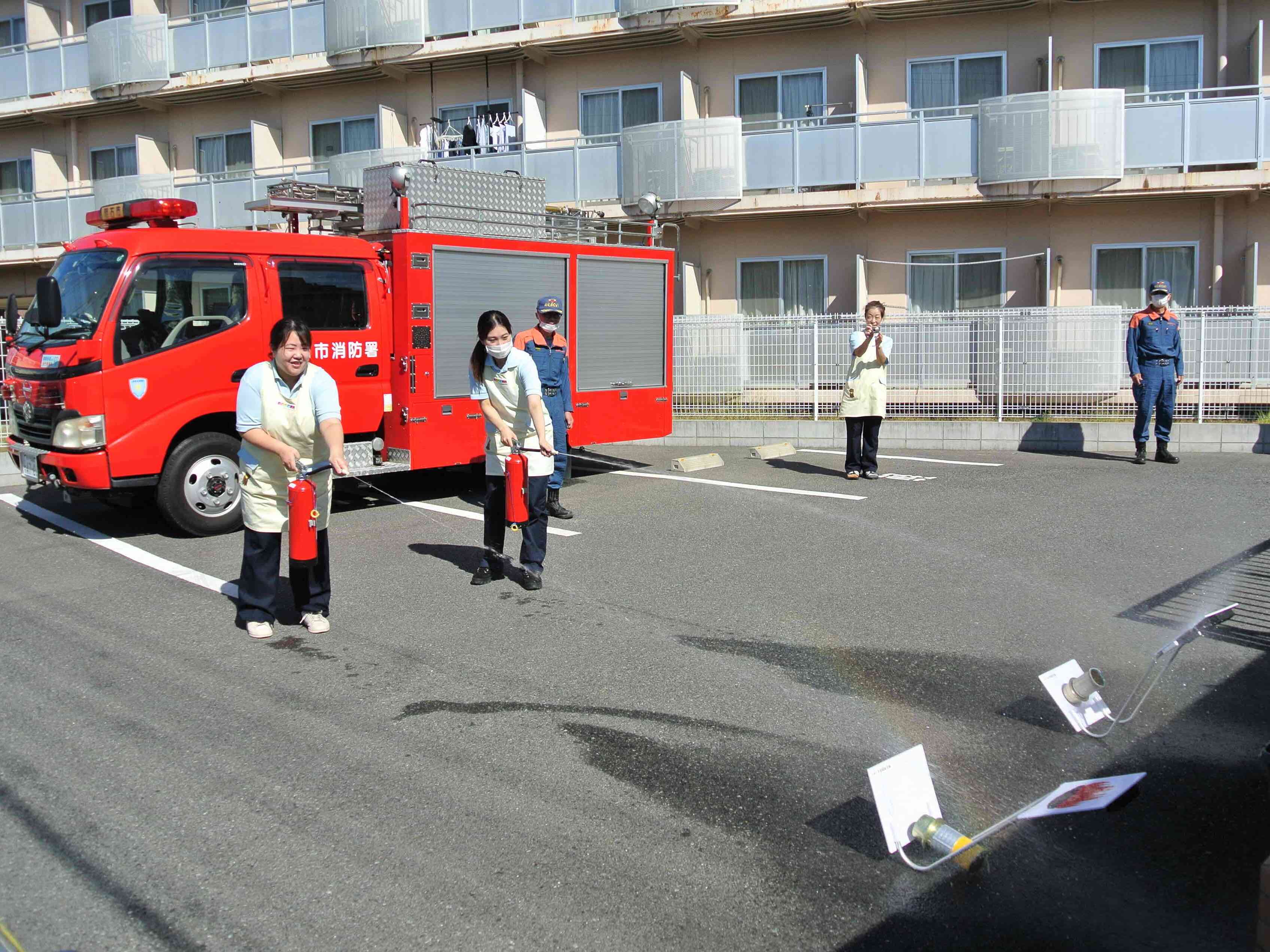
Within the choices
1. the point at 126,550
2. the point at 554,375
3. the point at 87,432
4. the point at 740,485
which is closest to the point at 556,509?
the point at 554,375

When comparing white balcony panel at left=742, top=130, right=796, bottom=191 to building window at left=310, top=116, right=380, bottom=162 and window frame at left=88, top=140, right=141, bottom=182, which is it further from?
window frame at left=88, top=140, right=141, bottom=182

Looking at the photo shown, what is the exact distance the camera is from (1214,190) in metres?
16.8

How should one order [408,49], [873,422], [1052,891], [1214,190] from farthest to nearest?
[408,49] → [1214,190] → [873,422] → [1052,891]

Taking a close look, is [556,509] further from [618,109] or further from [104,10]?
[104,10]

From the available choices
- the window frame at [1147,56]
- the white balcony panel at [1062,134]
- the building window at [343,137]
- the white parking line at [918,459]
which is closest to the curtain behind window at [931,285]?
the white balcony panel at [1062,134]

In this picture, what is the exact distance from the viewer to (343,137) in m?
22.4

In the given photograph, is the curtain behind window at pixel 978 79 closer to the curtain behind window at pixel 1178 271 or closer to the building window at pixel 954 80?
the building window at pixel 954 80

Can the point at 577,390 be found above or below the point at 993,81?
below

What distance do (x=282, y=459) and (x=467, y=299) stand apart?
15.4 ft

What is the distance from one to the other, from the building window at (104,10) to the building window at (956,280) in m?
17.6

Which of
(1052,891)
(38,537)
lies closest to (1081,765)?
(1052,891)

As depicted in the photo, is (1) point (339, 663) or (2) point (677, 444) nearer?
(1) point (339, 663)

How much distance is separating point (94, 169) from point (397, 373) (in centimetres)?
1862

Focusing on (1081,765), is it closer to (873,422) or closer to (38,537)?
(873,422)
